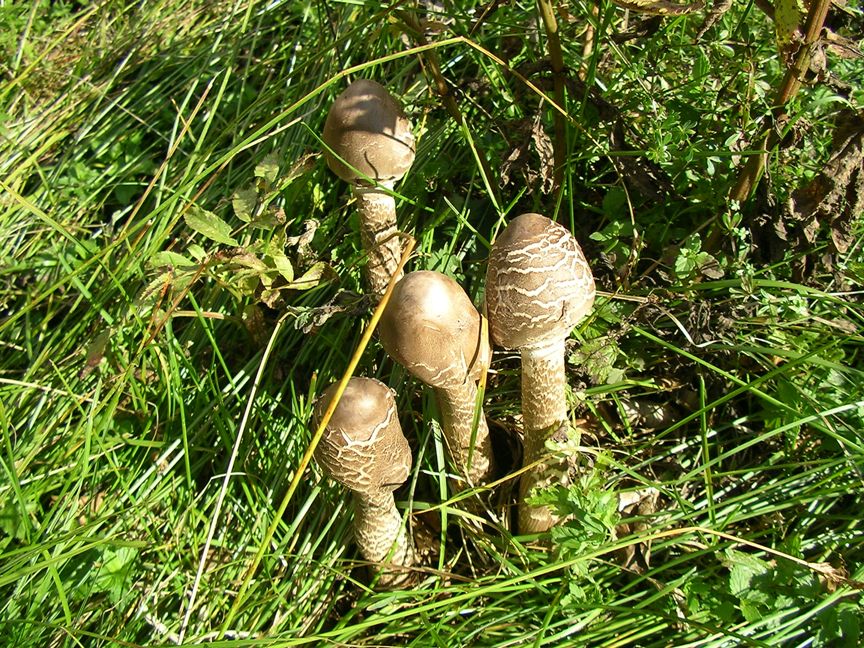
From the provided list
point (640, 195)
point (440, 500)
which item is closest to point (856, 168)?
point (640, 195)

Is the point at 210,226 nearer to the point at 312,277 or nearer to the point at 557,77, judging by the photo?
the point at 312,277

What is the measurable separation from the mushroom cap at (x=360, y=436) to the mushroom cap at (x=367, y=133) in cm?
79

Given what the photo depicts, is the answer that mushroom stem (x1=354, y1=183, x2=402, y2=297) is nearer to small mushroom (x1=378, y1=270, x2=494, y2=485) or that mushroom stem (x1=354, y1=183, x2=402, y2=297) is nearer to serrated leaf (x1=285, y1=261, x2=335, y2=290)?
serrated leaf (x1=285, y1=261, x2=335, y2=290)

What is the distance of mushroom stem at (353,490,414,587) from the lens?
2191 mm

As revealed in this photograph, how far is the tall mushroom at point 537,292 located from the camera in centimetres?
177

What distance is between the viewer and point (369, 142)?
2275mm

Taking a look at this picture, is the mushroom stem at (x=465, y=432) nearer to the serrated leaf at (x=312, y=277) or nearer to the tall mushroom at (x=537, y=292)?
the tall mushroom at (x=537, y=292)

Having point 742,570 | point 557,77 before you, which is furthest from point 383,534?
point 557,77

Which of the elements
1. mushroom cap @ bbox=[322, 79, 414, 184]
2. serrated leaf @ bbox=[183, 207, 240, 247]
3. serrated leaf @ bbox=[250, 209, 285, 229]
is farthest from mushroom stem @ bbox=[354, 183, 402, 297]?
serrated leaf @ bbox=[183, 207, 240, 247]

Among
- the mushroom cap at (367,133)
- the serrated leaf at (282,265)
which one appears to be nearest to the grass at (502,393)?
the serrated leaf at (282,265)

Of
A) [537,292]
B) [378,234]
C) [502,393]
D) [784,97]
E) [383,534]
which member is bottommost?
[383,534]

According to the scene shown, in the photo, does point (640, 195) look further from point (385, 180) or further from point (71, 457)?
point (71, 457)

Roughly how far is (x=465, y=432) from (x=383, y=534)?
0.46 meters

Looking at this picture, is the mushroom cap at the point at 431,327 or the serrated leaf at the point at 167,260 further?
the serrated leaf at the point at 167,260
